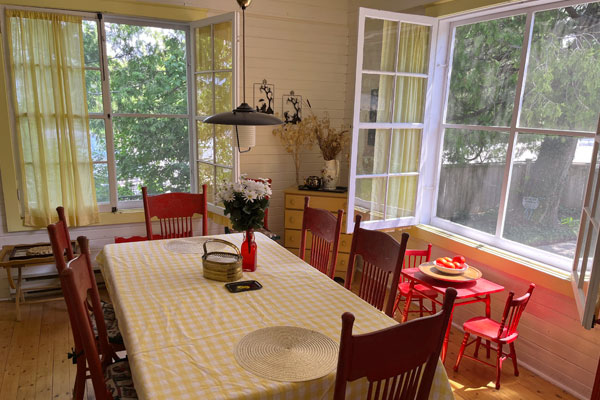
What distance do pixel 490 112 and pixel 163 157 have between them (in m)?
2.87

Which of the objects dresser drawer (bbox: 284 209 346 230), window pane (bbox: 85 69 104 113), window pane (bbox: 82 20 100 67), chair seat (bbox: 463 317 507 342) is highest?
window pane (bbox: 82 20 100 67)

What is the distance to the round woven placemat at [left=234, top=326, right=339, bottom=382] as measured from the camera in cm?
136

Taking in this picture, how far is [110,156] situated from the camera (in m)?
3.82

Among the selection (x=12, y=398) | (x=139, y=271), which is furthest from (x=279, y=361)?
(x=12, y=398)

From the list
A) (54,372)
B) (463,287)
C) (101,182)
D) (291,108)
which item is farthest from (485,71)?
(54,372)

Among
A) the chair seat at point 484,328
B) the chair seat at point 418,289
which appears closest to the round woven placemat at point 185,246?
the chair seat at point 418,289

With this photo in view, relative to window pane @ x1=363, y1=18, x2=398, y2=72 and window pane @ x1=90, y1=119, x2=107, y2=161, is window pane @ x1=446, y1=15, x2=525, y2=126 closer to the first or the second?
window pane @ x1=363, y1=18, x2=398, y2=72

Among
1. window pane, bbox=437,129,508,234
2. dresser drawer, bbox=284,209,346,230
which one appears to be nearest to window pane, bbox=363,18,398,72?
window pane, bbox=437,129,508,234

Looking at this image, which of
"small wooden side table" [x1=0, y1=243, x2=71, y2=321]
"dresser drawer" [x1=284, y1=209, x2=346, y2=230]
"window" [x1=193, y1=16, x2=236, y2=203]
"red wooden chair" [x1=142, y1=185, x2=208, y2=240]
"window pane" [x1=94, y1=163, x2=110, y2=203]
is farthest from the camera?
"dresser drawer" [x1=284, y1=209, x2=346, y2=230]

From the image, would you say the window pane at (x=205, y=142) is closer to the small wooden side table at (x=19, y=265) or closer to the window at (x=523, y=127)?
the small wooden side table at (x=19, y=265)

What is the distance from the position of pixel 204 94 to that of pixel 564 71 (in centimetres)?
280

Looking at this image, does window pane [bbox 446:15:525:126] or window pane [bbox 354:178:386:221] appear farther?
window pane [bbox 354:178:386:221]

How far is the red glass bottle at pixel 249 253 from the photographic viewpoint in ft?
7.22

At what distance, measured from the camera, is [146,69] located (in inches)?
153
